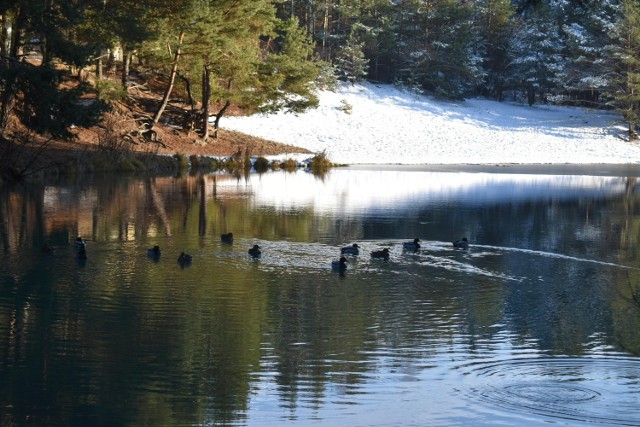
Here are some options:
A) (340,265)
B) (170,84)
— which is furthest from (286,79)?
(340,265)

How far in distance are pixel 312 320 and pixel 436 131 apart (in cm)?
5275

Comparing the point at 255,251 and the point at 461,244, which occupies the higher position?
the point at 461,244

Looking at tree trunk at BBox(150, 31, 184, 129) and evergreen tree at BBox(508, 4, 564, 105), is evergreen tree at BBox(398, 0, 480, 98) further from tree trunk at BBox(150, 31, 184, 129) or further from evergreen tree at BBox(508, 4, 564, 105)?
tree trunk at BBox(150, 31, 184, 129)

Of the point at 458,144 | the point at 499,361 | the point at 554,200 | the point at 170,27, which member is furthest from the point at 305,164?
the point at 499,361

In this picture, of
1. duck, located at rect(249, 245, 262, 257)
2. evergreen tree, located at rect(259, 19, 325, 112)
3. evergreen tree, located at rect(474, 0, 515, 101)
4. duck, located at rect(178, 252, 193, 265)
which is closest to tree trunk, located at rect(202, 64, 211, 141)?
evergreen tree, located at rect(259, 19, 325, 112)

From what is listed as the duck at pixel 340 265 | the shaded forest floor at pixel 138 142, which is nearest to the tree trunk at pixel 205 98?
the shaded forest floor at pixel 138 142

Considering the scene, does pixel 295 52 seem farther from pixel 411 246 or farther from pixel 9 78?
pixel 411 246

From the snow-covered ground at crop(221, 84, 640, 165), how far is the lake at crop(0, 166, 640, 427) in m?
32.1

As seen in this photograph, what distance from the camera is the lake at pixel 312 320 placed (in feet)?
27.3

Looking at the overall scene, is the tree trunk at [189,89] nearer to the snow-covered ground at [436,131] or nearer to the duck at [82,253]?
the snow-covered ground at [436,131]

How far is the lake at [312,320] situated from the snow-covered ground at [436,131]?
32.1m

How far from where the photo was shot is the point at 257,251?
54.7 ft

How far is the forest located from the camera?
28375 mm

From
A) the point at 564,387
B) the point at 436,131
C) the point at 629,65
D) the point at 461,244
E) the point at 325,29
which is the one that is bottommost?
the point at 564,387
